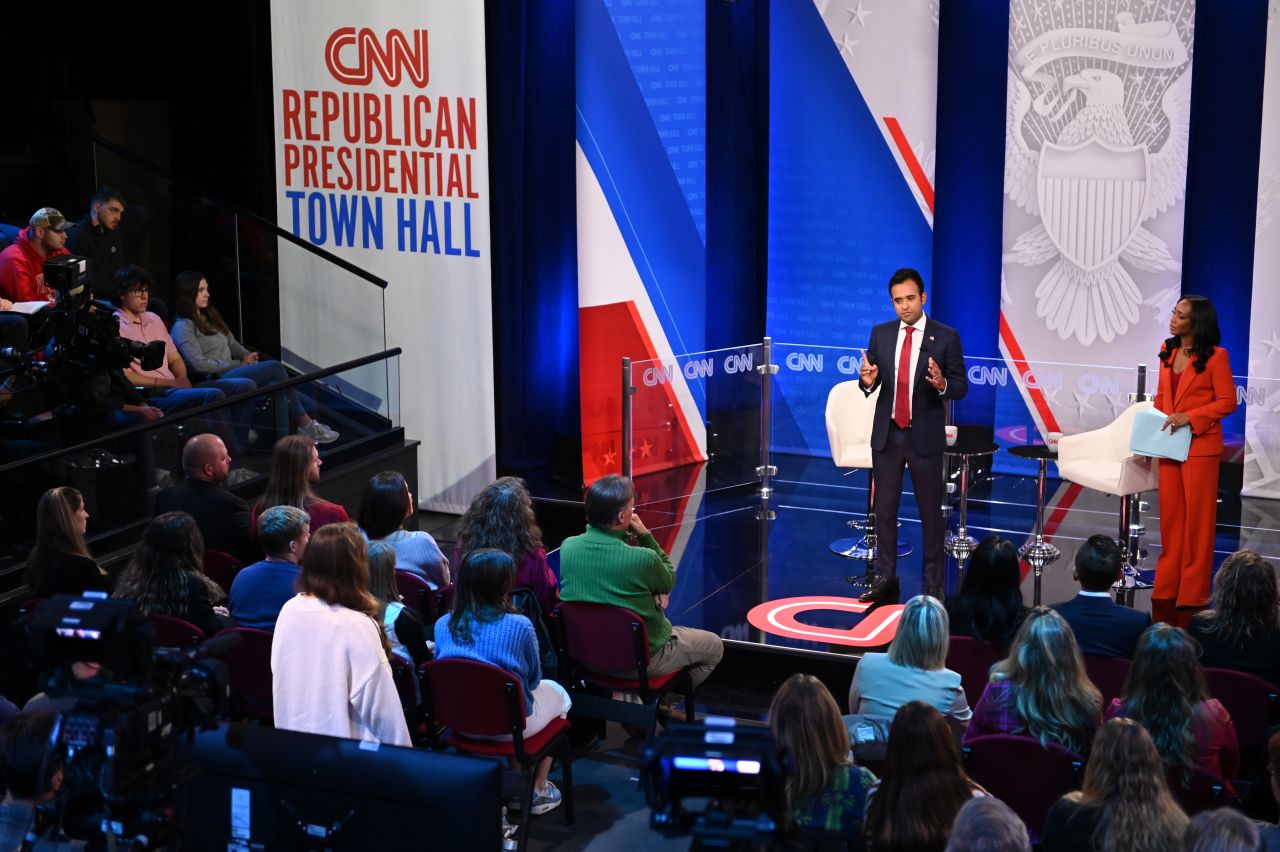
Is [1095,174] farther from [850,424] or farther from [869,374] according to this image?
[869,374]

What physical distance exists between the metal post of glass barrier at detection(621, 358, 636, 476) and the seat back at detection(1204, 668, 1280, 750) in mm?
3916

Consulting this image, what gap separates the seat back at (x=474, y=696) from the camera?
4500 millimetres

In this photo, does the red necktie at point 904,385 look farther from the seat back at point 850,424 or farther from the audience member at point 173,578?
the audience member at point 173,578

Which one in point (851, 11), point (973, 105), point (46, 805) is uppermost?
point (851, 11)

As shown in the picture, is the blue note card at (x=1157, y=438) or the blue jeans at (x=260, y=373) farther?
the blue jeans at (x=260, y=373)

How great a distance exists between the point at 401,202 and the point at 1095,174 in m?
4.30

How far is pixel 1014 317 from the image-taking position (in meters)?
9.38

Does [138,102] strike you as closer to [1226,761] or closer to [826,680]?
[826,680]

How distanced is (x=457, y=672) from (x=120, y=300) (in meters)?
4.27

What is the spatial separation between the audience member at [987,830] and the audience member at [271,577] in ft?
8.70

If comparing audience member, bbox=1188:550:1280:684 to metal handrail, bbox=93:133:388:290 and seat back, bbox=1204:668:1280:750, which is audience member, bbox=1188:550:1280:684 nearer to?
seat back, bbox=1204:668:1280:750

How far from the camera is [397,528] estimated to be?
5.62 m

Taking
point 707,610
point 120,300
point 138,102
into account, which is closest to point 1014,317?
point 707,610

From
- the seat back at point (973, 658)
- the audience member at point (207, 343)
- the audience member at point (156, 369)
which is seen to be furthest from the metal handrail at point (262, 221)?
the seat back at point (973, 658)
